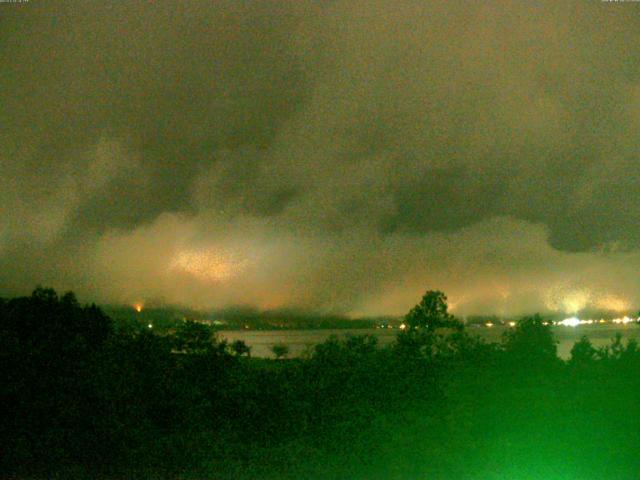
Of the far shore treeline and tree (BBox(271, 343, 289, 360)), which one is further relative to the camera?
tree (BBox(271, 343, 289, 360))

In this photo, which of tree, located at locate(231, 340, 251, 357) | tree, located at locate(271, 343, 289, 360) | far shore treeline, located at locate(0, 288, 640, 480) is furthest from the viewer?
tree, located at locate(271, 343, 289, 360)

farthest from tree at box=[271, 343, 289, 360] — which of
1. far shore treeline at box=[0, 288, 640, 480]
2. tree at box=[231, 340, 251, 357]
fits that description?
tree at box=[231, 340, 251, 357]

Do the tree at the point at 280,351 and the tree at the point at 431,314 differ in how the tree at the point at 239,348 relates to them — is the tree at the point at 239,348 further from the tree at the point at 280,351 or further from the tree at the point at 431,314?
the tree at the point at 431,314

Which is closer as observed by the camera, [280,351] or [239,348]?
[239,348]

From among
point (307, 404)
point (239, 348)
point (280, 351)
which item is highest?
point (239, 348)

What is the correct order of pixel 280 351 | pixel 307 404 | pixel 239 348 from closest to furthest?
pixel 307 404 → pixel 239 348 → pixel 280 351

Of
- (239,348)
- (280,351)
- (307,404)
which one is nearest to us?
(307,404)

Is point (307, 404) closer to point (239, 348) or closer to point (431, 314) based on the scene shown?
point (239, 348)

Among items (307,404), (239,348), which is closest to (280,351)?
(239,348)

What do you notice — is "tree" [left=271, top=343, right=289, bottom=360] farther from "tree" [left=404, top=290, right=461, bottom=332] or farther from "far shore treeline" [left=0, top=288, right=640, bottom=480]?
A: "tree" [left=404, top=290, right=461, bottom=332]

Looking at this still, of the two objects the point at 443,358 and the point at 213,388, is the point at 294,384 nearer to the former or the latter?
the point at 213,388
